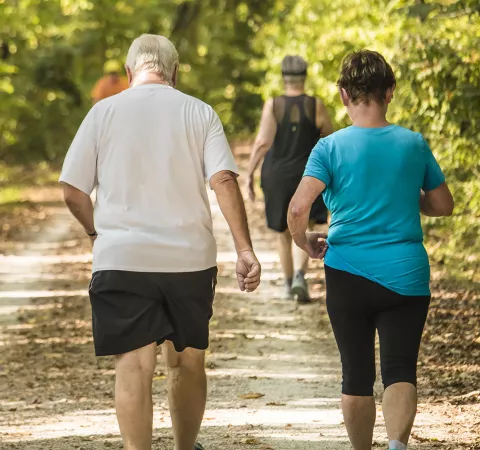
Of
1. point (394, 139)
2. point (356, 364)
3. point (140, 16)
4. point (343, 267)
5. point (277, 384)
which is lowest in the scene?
point (277, 384)

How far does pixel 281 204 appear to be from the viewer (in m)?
11.1

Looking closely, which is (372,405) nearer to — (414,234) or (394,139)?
(414,234)

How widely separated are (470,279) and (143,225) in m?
7.17

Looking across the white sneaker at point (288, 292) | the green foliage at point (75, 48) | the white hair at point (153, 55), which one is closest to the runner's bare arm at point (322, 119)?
the white sneaker at point (288, 292)

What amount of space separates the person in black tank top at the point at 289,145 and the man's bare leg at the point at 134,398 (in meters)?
5.55

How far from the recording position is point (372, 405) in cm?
529

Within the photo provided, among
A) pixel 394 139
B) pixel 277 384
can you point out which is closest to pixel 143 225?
pixel 394 139

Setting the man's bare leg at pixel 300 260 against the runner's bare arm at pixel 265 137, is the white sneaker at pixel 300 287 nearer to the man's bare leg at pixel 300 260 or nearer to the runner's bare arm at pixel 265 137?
the man's bare leg at pixel 300 260

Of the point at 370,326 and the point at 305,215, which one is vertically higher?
the point at 305,215

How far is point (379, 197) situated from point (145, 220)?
989 millimetres

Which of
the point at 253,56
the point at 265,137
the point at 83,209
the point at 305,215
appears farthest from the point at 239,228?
the point at 253,56

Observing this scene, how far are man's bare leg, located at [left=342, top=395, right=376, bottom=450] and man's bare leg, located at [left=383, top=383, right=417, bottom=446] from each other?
0.16 m

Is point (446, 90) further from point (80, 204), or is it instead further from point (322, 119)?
point (80, 204)

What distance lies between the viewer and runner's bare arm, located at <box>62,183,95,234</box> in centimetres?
533
